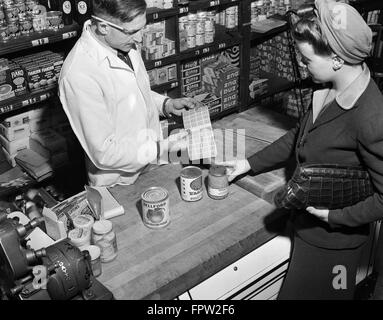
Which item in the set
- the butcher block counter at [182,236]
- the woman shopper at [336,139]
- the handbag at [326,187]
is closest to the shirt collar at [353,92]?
the woman shopper at [336,139]

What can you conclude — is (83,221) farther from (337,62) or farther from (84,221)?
(337,62)

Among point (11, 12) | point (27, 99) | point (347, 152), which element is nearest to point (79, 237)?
point (347, 152)

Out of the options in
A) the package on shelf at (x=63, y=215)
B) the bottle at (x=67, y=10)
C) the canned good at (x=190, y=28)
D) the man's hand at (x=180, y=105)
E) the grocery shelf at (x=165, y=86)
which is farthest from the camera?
the canned good at (x=190, y=28)

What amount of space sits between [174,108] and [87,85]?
631 millimetres

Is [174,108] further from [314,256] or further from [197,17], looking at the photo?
[197,17]

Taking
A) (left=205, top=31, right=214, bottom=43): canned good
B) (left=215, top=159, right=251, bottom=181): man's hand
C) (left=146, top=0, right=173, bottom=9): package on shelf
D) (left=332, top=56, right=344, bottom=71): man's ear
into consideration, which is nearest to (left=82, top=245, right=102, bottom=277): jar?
(left=215, top=159, right=251, bottom=181): man's hand

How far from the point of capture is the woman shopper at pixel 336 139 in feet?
5.71

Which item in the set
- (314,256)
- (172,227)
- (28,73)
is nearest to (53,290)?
(172,227)

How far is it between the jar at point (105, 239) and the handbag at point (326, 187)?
2.31 ft

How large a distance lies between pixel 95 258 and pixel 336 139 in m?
1.05

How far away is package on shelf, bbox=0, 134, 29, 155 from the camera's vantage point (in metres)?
3.51

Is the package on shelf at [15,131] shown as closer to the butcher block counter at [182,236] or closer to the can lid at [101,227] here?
the butcher block counter at [182,236]

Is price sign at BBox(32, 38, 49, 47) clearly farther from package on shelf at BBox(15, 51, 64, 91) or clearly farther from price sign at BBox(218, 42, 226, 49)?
price sign at BBox(218, 42, 226, 49)

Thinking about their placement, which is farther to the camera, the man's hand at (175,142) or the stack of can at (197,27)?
the stack of can at (197,27)
